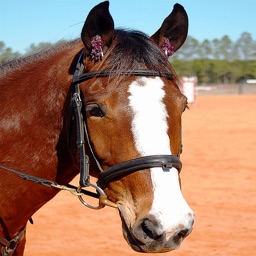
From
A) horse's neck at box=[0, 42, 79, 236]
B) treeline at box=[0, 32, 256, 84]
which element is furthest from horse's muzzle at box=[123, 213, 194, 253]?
treeline at box=[0, 32, 256, 84]

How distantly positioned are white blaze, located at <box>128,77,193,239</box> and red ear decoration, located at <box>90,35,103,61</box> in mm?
307

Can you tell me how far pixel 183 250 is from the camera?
6.48 m

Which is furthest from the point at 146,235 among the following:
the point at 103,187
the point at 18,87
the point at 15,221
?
the point at 18,87

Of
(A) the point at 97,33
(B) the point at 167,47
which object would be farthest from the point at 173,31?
(A) the point at 97,33

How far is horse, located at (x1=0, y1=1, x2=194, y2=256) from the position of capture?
8.06 ft

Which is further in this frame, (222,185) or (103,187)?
(222,185)

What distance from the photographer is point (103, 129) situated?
2664 mm

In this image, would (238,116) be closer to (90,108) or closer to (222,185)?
(222,185)

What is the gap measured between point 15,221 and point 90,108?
1020 millimetres

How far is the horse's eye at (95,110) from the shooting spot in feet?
8.75

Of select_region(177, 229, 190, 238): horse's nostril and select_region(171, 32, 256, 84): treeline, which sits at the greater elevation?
select_region(177, 229, 190, 238): horse's nostril

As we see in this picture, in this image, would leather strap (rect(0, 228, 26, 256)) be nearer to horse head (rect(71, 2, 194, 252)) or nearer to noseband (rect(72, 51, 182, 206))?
noseband (rect(72, 51, 182, 206))

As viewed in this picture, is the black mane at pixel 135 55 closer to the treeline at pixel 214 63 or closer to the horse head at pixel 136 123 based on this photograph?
the horse head at pixel 136 123

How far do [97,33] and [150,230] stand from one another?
3.92 feet
